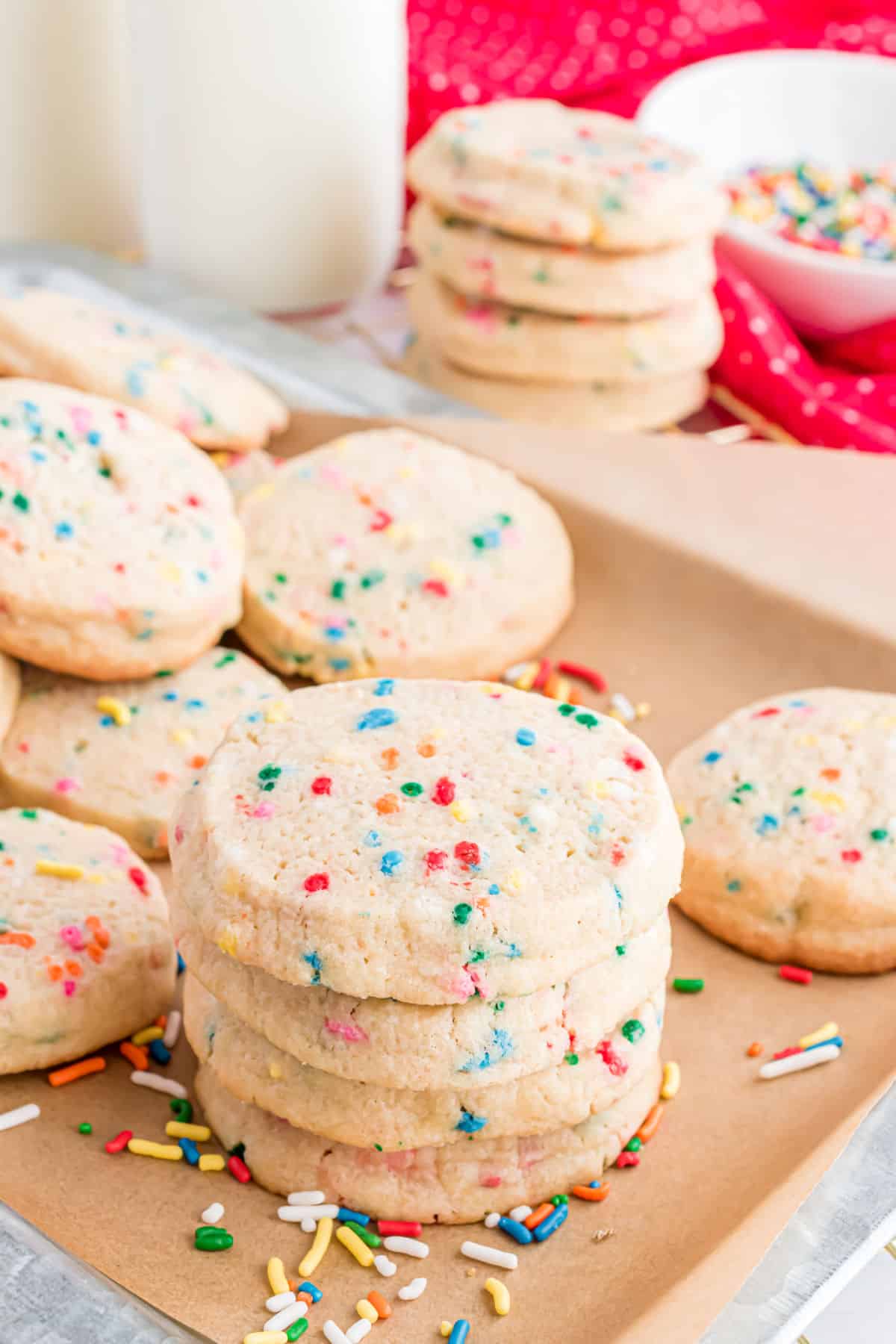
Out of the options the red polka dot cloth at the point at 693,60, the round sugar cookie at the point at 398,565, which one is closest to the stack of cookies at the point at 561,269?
the red polka dot cloth at the point at 693,60

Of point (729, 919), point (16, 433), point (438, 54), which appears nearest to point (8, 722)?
point (16, 433)

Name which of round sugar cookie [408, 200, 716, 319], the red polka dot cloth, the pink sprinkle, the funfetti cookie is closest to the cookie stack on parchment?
the pink sprinkle

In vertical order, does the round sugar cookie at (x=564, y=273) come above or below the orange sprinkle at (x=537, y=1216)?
above

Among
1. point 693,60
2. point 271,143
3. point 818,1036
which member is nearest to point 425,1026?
point 818,1036

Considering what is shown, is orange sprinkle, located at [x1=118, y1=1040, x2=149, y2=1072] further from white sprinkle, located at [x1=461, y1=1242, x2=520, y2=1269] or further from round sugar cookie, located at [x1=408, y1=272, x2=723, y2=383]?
round sugar cookie, located at [x1=408, y1=272, x2=723, y2=383]

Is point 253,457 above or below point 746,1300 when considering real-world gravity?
above

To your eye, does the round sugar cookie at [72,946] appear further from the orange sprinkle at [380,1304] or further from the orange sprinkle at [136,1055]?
the orange sprinkle at [380,1304]

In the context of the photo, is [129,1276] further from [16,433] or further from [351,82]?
[351,82]
